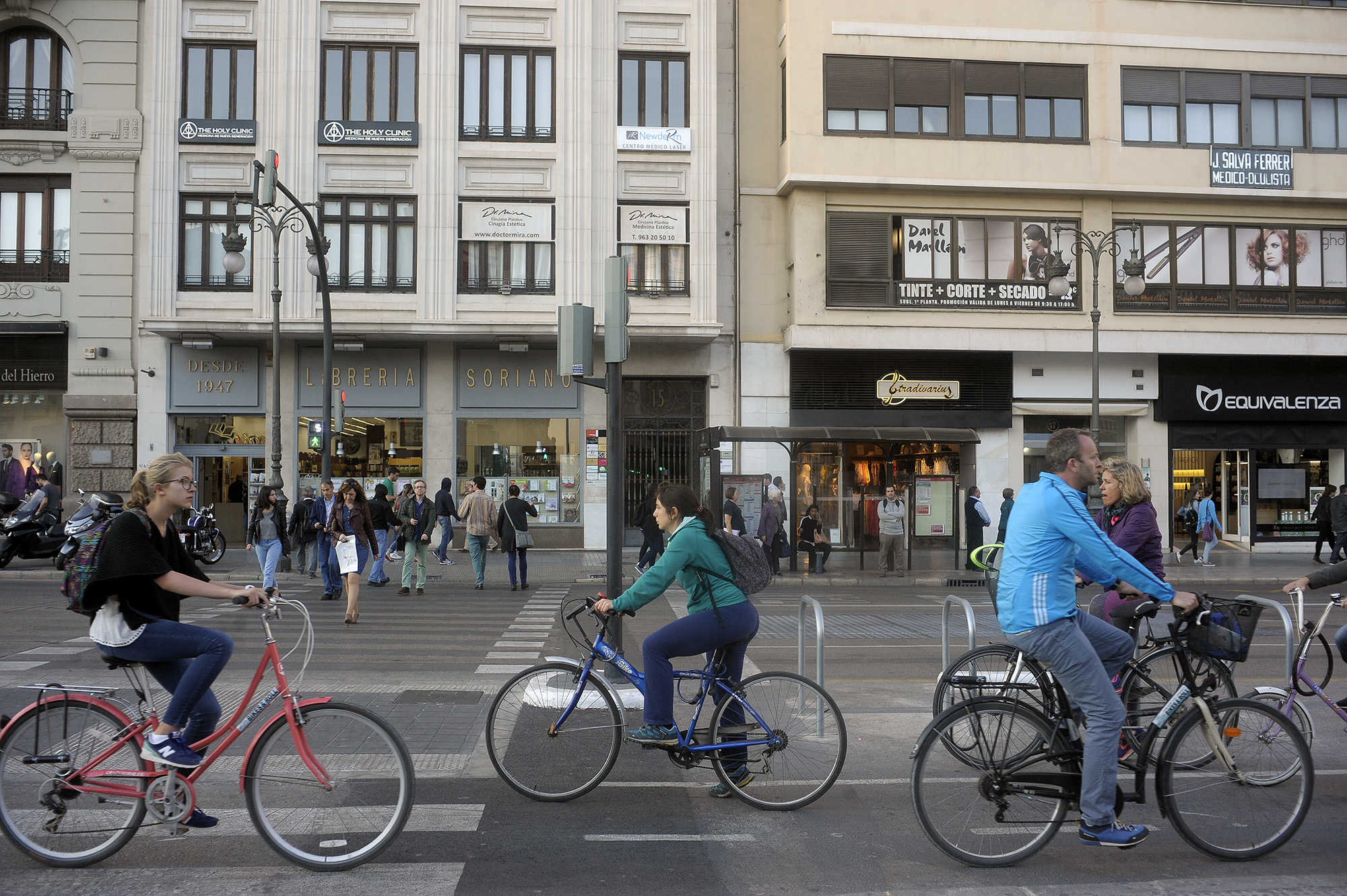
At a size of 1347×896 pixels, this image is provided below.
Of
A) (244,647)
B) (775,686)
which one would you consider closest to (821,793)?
(775,686)

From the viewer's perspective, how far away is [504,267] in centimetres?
2544

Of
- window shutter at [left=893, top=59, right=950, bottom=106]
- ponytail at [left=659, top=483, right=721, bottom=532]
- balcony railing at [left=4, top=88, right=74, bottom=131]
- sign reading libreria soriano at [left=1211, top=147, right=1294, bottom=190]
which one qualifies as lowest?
ponytail at [left=659, top=483, right=721, bottom=532]

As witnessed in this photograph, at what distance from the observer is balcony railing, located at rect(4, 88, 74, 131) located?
25375 mm

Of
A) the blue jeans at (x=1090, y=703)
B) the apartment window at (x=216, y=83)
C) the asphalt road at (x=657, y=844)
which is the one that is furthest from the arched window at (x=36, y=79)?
the blue jeans at (x=1090, y=703)

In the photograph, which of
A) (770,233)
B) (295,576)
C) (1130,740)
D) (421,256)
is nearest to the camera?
(1130,740)

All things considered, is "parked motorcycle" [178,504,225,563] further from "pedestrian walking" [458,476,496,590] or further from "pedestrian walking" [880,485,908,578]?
"pedestrian walking" [880,485,908,578]

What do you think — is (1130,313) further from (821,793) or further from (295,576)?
(821,793)

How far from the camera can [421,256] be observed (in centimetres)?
2506

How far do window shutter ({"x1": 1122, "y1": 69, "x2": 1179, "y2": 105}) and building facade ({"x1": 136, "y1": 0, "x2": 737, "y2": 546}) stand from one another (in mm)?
10340

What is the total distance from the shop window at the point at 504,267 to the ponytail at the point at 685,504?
20090mm

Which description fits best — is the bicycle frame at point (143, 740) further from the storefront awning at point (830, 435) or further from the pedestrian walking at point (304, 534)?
the storefront awning at point (830, 435)

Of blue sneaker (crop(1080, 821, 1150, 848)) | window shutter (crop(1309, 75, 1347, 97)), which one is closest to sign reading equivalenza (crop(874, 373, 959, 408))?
window shutter (crop(1309, 75, 1347, 97))

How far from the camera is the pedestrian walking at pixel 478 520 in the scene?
17562 mm

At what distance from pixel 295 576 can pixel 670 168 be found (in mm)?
13294
